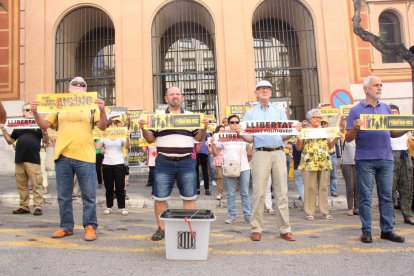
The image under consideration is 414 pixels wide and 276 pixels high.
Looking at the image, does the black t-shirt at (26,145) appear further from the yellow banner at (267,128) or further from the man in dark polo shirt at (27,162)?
the yellow banner at (267,128)

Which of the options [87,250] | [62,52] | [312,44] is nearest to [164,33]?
[62,52]

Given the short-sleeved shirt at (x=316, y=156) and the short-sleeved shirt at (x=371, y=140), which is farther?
the short-sleeved shirt at (x=316, y=156)

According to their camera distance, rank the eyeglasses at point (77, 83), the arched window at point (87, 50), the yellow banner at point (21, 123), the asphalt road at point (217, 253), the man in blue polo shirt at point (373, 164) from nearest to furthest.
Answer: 1. the asphalt road at point (217, 253)
2. the man in blue polo shirt at point (373, 164)
3. the eyeglasses at point (77, 83)
4. the yellow banner at point (21, 123)
5. the arched window at point (87, 50)

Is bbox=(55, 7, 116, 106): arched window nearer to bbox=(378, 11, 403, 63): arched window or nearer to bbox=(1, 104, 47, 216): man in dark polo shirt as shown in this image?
bbox=(1, 104, 47, 216): man in dark polo shirt

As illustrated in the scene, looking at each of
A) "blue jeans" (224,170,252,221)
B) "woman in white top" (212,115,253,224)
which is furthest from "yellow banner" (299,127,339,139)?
"blue jeans" (224,170,252,221)

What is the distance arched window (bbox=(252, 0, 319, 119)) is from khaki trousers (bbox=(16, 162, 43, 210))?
12.6 metres

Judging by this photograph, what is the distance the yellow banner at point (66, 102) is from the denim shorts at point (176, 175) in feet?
4.16

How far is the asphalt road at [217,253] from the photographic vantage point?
3.48 metres

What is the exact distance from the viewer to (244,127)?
191 inches

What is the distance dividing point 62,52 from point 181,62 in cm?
655

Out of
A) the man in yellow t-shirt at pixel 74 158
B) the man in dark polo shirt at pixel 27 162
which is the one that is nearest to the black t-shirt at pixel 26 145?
the man in dark polo shirt at pixel 27 162

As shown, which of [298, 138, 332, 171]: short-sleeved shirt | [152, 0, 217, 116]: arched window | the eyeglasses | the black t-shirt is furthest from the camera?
[152, 0, 217, 116]: arched window

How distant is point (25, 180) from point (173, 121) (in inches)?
171

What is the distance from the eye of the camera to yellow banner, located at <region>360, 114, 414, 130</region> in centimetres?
464
